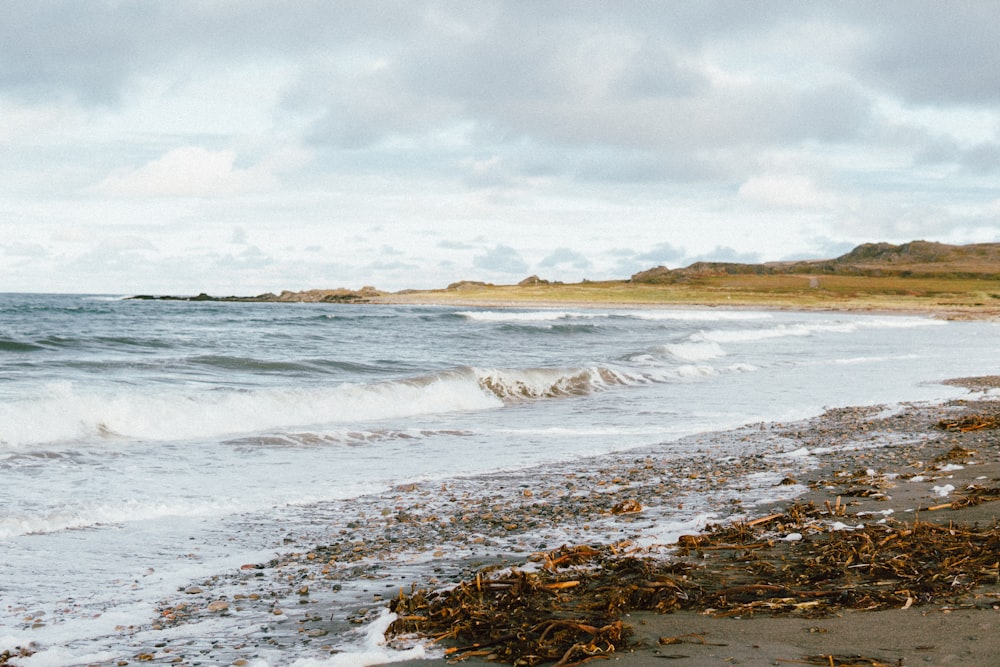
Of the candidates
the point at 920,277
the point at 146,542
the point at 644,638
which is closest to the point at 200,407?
the point at 146,542

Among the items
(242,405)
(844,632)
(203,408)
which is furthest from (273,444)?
(844,632)

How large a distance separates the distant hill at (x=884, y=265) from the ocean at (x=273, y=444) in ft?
377

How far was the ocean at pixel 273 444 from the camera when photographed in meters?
4.70

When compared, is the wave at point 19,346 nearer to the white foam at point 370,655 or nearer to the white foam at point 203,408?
the white foam at point 203,408

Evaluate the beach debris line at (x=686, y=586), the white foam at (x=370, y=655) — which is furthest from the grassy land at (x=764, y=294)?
the white foam at (x=370, y=655)

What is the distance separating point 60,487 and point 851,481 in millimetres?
7900

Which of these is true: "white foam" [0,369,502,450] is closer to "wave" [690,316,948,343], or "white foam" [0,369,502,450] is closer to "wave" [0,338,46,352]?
"wave" [0,338,46,352]

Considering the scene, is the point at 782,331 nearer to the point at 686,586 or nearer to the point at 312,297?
the point at 686,586

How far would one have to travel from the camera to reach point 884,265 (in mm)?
151375

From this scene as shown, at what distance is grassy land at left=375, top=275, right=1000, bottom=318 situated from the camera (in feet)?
299

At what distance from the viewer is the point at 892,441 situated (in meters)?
10.5

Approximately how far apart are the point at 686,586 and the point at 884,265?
164251 millimetres

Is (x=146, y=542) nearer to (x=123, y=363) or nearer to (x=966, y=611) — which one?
(x=966, y=611)

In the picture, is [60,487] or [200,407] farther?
[200,407]
